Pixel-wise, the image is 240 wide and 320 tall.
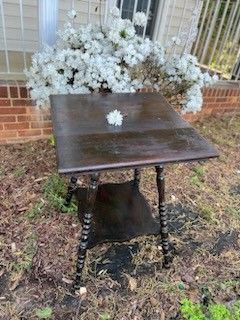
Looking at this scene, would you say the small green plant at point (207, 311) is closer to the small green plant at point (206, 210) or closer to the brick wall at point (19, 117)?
the small green plant at point (206, 210)

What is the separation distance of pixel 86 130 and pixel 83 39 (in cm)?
78

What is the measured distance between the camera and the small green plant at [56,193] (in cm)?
221

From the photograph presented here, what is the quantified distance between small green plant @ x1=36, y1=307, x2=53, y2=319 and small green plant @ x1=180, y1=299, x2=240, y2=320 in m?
0.74

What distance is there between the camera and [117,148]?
4.68 feet

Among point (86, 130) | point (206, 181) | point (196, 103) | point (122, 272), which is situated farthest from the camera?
point (206, 181)

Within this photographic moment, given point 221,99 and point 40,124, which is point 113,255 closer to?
point 40,124

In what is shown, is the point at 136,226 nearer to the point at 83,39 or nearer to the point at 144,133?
the point at 144,133

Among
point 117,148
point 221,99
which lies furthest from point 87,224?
point 221,99

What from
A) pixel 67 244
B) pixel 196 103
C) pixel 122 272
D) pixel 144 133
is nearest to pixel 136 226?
pixel 122 272

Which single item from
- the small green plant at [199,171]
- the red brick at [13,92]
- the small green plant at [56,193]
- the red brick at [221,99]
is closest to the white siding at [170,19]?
the red brick at [221,99]

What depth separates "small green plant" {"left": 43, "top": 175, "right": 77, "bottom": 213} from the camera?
221 cm

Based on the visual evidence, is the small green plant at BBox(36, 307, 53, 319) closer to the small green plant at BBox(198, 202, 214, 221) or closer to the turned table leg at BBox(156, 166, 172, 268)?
the turned table leg at BBox(156, 166, 172, 268)

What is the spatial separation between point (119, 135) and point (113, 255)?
34.8 inches

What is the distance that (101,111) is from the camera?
1705 mm
